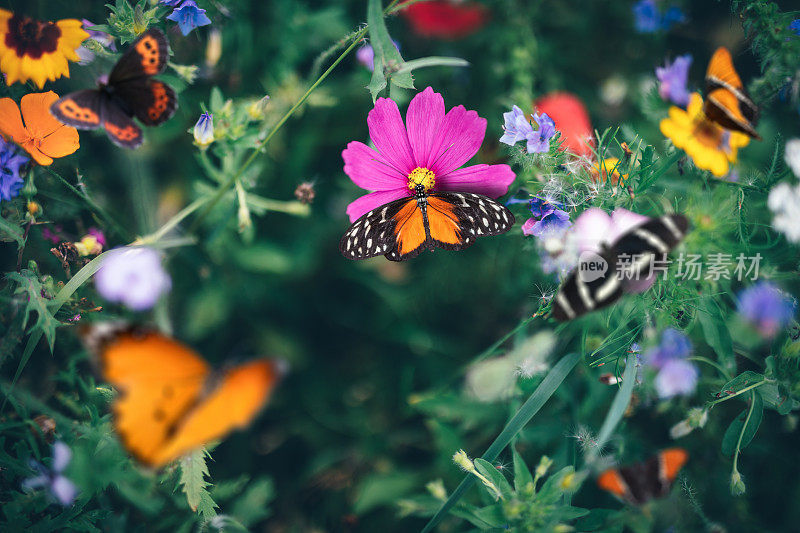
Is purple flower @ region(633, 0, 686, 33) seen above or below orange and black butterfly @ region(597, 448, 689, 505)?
above

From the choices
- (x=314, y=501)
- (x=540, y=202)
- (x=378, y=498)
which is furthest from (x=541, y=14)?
(x=314, y=501)

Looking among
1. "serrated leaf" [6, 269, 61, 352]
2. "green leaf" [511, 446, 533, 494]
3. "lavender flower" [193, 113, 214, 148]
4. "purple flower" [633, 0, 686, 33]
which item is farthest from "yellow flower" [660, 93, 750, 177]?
"serrated leaf" [6, 269, 61, 352]

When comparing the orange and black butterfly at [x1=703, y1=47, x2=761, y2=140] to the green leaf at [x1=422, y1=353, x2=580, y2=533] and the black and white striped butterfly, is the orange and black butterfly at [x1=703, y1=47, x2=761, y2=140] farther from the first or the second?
the green leaf at [x1=422, y1=353, x2=580, y2=533]

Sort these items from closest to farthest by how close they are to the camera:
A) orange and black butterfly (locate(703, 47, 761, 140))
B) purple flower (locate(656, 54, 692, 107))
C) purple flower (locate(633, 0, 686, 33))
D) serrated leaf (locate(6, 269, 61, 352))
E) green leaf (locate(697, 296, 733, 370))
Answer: orange and black butterfly (locate(703, 47, 761, 140)), serrated leaf (locate(6, 269, 61, 352)), green leaf (locate(697, 296, 733, 370)), purple flower (locate(656, 54, 692, 107)), purple flower (locate(633, 0, 686, 33))

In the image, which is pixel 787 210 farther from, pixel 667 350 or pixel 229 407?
pixel 229 407

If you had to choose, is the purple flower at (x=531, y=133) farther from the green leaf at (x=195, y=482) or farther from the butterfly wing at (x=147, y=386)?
the green leaf at (x=195, y=482)

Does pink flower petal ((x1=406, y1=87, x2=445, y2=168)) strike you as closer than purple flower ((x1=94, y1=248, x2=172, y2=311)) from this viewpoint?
Yes

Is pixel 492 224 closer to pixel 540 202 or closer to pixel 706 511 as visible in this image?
pixel 540 202

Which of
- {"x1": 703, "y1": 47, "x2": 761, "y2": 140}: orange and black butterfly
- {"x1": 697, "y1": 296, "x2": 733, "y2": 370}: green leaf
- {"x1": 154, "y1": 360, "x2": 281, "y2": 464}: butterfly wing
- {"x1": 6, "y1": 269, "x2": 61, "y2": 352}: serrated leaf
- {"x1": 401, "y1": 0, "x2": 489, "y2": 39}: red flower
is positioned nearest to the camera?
{"x1": 154, "y1": 360, "x2": 281, "y2": 464}: butterfly wing

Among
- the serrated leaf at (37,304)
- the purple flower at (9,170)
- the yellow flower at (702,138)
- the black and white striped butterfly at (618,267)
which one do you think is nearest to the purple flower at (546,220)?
the black and white striped butterfly at (618,267)
